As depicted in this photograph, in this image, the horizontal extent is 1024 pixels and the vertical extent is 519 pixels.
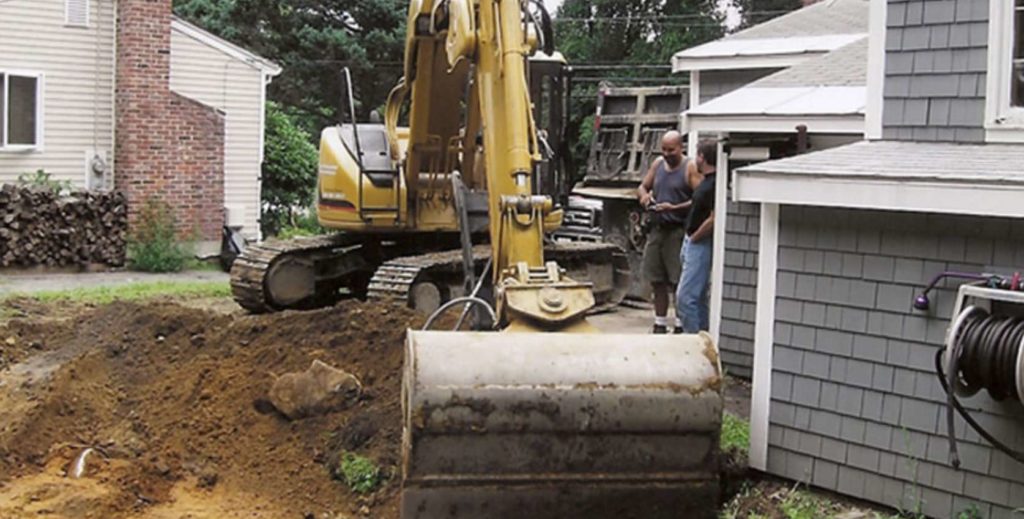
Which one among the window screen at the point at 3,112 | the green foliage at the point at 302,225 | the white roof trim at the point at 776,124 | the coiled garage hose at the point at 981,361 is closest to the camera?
the coiled garage hose at the point at 981,361

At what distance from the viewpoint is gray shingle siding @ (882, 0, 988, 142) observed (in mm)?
7008

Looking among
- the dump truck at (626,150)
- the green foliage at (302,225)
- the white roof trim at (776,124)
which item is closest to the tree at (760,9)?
the green foliage at (302,225)

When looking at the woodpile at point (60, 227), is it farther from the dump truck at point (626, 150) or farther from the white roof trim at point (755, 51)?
the white roof trim at point (755, 51)

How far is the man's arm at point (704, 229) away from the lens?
9461mm

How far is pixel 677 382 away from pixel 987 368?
1.38m

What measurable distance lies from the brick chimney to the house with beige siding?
0.01m

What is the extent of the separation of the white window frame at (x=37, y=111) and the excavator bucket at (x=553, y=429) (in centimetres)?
1411

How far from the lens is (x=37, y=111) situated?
18844mm

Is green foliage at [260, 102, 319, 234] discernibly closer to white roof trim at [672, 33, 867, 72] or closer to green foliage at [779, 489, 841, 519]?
white roof trim at [672, 33, 867, 72]

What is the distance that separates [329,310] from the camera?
10.8 metres

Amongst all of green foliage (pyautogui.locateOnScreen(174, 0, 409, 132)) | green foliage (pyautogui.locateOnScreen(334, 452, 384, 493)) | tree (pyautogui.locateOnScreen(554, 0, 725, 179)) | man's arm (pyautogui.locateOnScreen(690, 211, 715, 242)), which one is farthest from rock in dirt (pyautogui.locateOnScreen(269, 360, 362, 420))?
tree (pyautogui.locateOnScreen(554, 0, 725, 179))

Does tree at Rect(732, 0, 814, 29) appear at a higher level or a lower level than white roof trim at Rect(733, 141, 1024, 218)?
higher

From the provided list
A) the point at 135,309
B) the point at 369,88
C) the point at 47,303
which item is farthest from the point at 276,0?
the point at 135,309

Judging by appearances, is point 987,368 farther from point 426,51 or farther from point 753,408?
point 426,51
